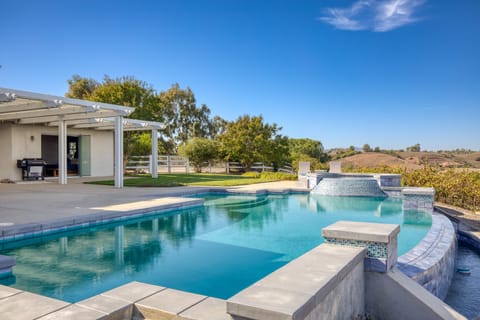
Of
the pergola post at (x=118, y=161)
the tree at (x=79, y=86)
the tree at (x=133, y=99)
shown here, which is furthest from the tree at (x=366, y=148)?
the pergola post at (x=118, y=161)

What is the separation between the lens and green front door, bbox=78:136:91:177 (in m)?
18.5

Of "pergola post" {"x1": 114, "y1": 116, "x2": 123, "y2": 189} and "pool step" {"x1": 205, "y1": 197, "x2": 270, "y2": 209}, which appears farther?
"pergola post" {"x1": 114, "y1": 116, "x2": 123, "y2": 189}

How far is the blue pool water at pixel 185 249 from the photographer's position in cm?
444

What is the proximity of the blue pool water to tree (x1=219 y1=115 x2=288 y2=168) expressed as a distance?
12.5 metres

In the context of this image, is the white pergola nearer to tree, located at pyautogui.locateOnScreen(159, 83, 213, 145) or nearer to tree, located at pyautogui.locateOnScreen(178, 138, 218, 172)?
tree, located at pyautogui.locateOnScreen(178, 138, 218, 172)

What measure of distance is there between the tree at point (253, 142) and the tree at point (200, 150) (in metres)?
0.93

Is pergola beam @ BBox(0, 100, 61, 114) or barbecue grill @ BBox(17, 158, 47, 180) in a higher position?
pergola beam @ BBox(0, 100, 61, 114)

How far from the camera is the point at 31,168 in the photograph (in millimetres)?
15859

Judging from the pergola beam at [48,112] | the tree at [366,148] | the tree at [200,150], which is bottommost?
the tree at [200,150]

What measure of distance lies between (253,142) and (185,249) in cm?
1691

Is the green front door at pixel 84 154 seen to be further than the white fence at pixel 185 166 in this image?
No

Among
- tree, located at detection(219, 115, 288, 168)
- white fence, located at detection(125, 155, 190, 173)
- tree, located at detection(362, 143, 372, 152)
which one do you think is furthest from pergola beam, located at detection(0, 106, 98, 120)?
tree, located at detection(362, 143, 372, 152)

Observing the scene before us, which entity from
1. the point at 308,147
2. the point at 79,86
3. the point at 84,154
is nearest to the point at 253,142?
the point at 84,154

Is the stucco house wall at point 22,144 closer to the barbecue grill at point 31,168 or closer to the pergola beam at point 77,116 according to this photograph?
the barbecue grill at point 31,168
